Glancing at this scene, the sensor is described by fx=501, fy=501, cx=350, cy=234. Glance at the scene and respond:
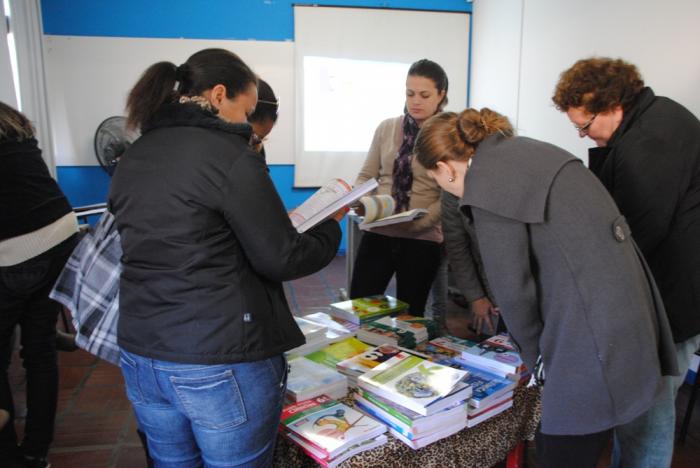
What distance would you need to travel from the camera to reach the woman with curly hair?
3.90 feet

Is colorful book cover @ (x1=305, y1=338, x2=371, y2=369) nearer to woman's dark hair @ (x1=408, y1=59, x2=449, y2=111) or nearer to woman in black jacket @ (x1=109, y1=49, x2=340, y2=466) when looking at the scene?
woman in black jacket @ (x1=109, y1=49, x2=340, y2=466)

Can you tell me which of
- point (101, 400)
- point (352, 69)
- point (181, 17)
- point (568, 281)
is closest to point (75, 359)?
point (101, 400)

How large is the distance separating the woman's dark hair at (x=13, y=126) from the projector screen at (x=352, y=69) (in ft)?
11.8

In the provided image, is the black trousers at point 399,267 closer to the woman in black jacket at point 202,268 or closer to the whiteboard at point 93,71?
the woman in black jacket at point 202,268

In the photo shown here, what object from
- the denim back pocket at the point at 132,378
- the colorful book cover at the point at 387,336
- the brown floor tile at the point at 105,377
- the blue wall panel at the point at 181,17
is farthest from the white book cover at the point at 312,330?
the blue wall panel at the point at 181,17

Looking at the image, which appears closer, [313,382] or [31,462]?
[313,382]

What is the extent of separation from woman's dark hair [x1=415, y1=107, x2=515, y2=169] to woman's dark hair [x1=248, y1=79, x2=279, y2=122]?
53cm

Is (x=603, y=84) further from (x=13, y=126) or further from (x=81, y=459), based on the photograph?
(x=81, y=459)

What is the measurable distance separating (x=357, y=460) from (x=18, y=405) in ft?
6.60

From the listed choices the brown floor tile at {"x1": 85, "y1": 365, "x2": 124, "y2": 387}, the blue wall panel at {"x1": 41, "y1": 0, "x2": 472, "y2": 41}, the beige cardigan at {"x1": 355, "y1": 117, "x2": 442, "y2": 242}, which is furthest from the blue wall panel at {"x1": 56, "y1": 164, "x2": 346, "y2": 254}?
the beige cardigan at {"x1": 355, "y1": 117, "x2": 442, "y2": 242}

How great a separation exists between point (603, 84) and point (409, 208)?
928 millimetres

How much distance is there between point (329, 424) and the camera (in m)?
1.22

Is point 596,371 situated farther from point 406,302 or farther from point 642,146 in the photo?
point 406,302

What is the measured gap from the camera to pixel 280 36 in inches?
194
